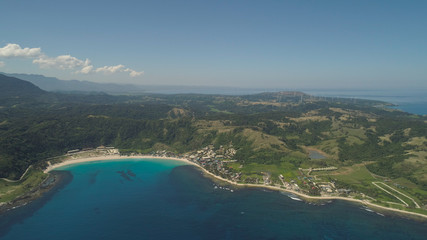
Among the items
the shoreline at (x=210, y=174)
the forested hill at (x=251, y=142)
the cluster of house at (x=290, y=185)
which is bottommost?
the shoreline at (x=210, y=174)

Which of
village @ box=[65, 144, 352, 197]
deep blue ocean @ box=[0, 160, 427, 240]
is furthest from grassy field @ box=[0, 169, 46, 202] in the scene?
village @ box=[65, 144, 352, 197]

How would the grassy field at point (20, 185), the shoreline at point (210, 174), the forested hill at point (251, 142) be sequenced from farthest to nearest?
the forested hill at point (251, 142), the grassy field at point (20, 185), the shoreline at point (210, 174)

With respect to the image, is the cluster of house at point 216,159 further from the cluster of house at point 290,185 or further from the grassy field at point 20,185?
the grassy field at point 20,185

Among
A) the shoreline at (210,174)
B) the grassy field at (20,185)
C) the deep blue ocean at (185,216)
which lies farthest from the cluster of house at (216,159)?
the grassy field at (20,185)

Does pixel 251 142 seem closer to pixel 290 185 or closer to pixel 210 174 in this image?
pixel 210 174

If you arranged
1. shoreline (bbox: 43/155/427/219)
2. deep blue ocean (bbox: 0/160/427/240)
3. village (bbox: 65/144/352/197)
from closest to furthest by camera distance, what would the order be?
1. deep blue ocean (bbox: 0/160/427/240)
2. shoreline (bbox: 43/155/427/219)
3. village (bbox: 65/144/352/197)

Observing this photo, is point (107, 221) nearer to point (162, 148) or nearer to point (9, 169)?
point (9, 169)

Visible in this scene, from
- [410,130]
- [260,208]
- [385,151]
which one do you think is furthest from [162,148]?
[410,130]

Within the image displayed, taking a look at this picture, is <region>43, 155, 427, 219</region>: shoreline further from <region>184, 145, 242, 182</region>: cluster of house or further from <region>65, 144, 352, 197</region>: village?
<region>184, 145, 242, 182</region>: cluster of house

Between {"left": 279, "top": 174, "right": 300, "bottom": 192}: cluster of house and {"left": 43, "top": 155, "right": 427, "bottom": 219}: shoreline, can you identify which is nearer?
{"left": 43, "top": 155, "right": 427, "bottom": 219}: shoreline
